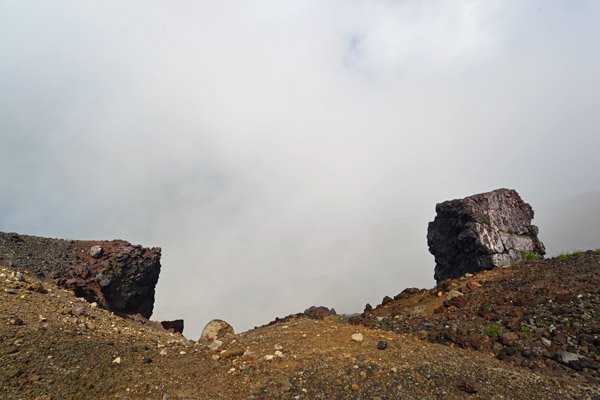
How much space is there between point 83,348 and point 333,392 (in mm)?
Result: 6759

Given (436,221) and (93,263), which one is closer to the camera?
(93,263)

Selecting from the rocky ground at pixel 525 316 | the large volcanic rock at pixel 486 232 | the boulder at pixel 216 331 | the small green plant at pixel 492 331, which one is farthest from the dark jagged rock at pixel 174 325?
the large volcanic rock at pixel 486 232

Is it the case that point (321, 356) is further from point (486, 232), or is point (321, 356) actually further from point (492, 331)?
point (486, 232)

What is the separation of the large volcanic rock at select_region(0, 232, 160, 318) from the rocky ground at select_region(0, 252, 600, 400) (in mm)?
6325

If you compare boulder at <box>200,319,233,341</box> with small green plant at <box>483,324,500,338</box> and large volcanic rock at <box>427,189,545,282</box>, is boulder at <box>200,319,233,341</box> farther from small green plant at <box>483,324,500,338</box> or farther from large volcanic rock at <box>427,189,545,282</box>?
large volcanic rock at <box>427,189,545,282</box>

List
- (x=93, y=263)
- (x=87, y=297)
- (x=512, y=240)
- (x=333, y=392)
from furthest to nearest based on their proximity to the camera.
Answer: (x=512, y=240)
(x=93, y=263)
(x=87, y=297)
(x=333, y=392)

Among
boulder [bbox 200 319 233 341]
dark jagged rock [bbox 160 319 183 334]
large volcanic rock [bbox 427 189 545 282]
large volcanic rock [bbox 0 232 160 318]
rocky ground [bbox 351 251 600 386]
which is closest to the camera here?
rocky ground [bbox 351 251 600 386]

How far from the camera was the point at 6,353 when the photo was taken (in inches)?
349

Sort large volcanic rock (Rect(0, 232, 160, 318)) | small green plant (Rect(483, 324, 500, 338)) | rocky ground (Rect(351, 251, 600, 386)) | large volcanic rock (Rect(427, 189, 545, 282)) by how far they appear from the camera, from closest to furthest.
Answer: rocky ground (Rect(351, 251, 600, 386)) → small green plant (Rect(483, 324, 500, 338)) → large volcanic rock (Rect(0, 232, 160, 318)) → large volcanic rock (Rect(427, 189, 545, 282))

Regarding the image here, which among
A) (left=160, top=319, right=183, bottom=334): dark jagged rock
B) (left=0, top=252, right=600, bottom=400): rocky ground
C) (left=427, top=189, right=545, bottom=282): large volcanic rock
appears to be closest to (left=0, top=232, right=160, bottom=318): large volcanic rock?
(left=160, top=319, right=183, bottom=334): dark jagged rock

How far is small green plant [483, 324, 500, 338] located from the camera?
42.8 ft

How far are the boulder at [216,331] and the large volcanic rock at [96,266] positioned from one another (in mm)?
8801

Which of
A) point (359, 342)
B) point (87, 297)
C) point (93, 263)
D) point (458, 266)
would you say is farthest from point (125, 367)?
point (458, 266)

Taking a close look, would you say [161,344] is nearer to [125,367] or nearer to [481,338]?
[125,367]
